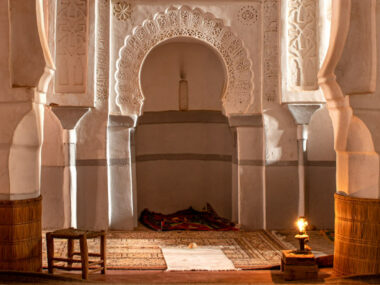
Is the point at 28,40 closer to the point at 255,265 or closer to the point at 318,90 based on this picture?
the point at 255,265

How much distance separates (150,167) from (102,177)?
1.72m

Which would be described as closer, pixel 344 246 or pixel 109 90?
pixel 344 246

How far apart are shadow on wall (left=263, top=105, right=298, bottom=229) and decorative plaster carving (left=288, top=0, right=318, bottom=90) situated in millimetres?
533

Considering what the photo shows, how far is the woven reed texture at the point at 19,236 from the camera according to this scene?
466cm

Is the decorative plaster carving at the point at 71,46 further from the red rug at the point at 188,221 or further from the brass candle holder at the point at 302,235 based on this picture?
A: the brass candle holder at the point at 302,235

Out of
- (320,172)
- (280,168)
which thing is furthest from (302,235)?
(320,172)

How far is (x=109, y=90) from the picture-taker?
26.4 feet

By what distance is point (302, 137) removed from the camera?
8172mm

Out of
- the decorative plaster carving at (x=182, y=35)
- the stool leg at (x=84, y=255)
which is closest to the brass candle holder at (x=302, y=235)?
the stool leg at (x=84, y=255)

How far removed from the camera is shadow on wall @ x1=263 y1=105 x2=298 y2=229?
8.15 metres

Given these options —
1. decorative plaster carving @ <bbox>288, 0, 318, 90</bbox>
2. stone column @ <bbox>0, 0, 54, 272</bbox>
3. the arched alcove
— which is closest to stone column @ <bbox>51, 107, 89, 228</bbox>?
the arched alcove

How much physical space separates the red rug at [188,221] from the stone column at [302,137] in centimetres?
108

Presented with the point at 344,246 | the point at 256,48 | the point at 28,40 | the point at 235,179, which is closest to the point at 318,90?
the point at 256,48

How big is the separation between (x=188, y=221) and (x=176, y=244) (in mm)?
1568
